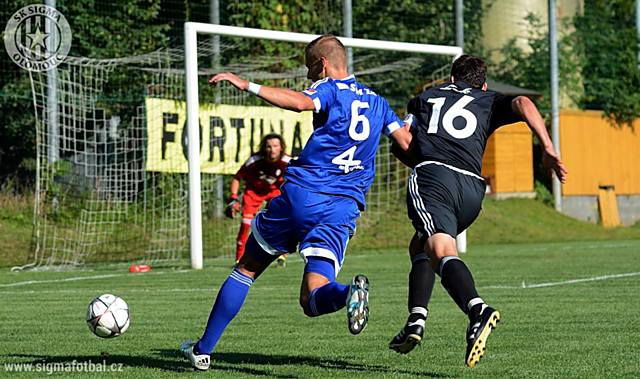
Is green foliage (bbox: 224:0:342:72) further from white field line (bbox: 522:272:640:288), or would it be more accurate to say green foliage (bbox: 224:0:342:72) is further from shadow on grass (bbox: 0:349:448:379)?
shadow on grass (bbox: 0:349:448:379)

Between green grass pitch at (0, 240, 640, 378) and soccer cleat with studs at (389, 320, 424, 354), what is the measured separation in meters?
0.14

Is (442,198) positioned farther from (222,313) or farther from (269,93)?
(222,313)

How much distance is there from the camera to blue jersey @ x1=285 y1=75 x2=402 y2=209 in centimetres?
624

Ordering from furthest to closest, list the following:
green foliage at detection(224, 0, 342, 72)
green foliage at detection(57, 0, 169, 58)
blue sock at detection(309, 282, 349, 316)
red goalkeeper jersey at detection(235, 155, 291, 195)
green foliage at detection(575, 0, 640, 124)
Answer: green foliage at detection(575, 0, 640, 124) < green foliage at detection(57, 0, 169, 58) < green foliage at detection(224, 0, 342, 72) < red goalkeeper jersey at detection(235, 155, 291, 195) < blue sock at detection(309, 282, 349, 316)

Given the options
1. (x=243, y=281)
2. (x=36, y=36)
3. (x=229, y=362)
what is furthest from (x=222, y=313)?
(x=36, y=36)

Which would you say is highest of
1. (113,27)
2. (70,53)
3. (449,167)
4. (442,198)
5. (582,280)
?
(113,27)

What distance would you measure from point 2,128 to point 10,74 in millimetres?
1049

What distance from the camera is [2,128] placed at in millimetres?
21703

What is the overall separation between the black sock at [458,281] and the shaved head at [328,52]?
4.07ft

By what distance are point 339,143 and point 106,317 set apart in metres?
1.90

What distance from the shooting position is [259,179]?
16.1 metres

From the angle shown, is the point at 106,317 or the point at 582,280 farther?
the point at 582,280

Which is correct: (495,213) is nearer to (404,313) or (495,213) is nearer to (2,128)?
(2,128)

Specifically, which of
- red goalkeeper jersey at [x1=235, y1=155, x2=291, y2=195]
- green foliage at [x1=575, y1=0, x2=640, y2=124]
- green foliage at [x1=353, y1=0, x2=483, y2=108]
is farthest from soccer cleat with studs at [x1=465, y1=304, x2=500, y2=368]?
green foliage at [x1=575, y1=0, x2=640, y2=124]
